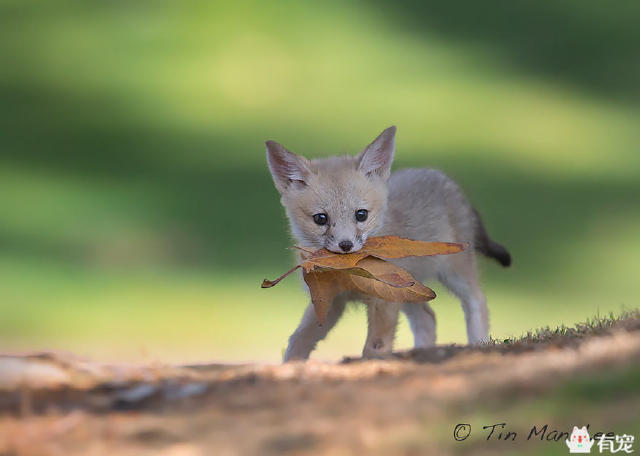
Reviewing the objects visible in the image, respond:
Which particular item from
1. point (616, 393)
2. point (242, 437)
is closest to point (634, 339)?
point (616, 393)

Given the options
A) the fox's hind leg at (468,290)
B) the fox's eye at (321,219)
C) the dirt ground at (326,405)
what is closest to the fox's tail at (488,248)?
the fox's hind leg at (468,290)

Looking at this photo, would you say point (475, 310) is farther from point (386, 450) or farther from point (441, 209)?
point (386, 450)

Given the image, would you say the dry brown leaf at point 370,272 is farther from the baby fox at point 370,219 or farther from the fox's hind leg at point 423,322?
the fox's hind leg at point 423,322

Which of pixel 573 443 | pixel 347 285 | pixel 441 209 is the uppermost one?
pixel 441 209

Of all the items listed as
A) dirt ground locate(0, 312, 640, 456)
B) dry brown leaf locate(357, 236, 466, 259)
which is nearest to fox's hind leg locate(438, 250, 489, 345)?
dry brown leaf locate(357, 236, 466, 259)

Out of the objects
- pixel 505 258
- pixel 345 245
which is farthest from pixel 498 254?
pixel 345 245

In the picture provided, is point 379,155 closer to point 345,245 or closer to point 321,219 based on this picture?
point 321,219
